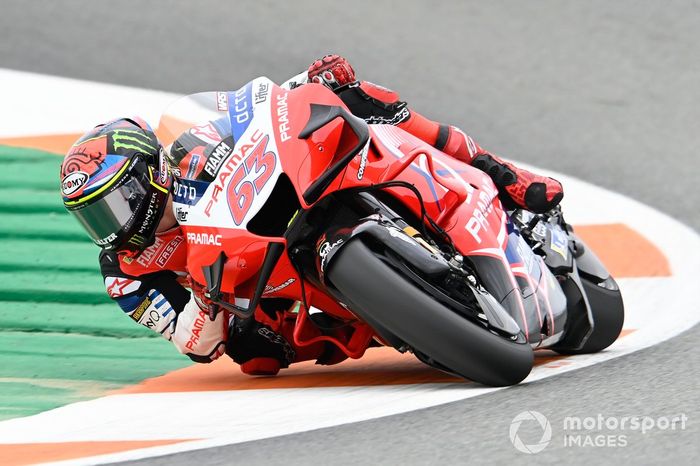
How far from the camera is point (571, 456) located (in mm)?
3346

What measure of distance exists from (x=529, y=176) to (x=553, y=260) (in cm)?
37

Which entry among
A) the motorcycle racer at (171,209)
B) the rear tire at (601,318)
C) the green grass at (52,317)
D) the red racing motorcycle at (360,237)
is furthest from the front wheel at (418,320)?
the green grass at (52,317)

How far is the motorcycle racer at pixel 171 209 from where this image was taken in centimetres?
468

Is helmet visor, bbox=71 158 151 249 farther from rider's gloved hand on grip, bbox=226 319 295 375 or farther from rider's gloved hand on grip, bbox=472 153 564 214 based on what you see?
rider's gloved hand on grip, bbox=472 153 564 214

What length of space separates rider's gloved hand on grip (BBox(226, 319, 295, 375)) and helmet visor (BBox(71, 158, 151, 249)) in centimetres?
73

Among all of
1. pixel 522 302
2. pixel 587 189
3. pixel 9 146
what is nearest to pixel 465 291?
pixel 522 302

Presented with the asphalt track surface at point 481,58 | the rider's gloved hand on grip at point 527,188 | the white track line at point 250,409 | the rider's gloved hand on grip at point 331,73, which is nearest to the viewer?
the white track line at point 250,409

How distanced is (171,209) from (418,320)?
1.28m

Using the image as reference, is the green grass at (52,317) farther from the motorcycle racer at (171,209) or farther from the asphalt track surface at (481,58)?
the asphalt track surface at (481,58)

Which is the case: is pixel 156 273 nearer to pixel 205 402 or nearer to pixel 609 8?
pixel 205 402

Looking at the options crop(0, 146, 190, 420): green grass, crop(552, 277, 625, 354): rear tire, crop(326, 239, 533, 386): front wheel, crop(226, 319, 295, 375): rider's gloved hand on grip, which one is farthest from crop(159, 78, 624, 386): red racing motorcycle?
crop(0, 146, 190, 420): green grass

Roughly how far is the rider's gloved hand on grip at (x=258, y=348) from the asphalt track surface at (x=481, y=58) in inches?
134

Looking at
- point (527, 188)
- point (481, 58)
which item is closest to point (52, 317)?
point (527, 188)

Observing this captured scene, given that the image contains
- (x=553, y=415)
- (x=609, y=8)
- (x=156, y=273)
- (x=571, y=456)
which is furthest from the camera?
(x=609, y=8)
